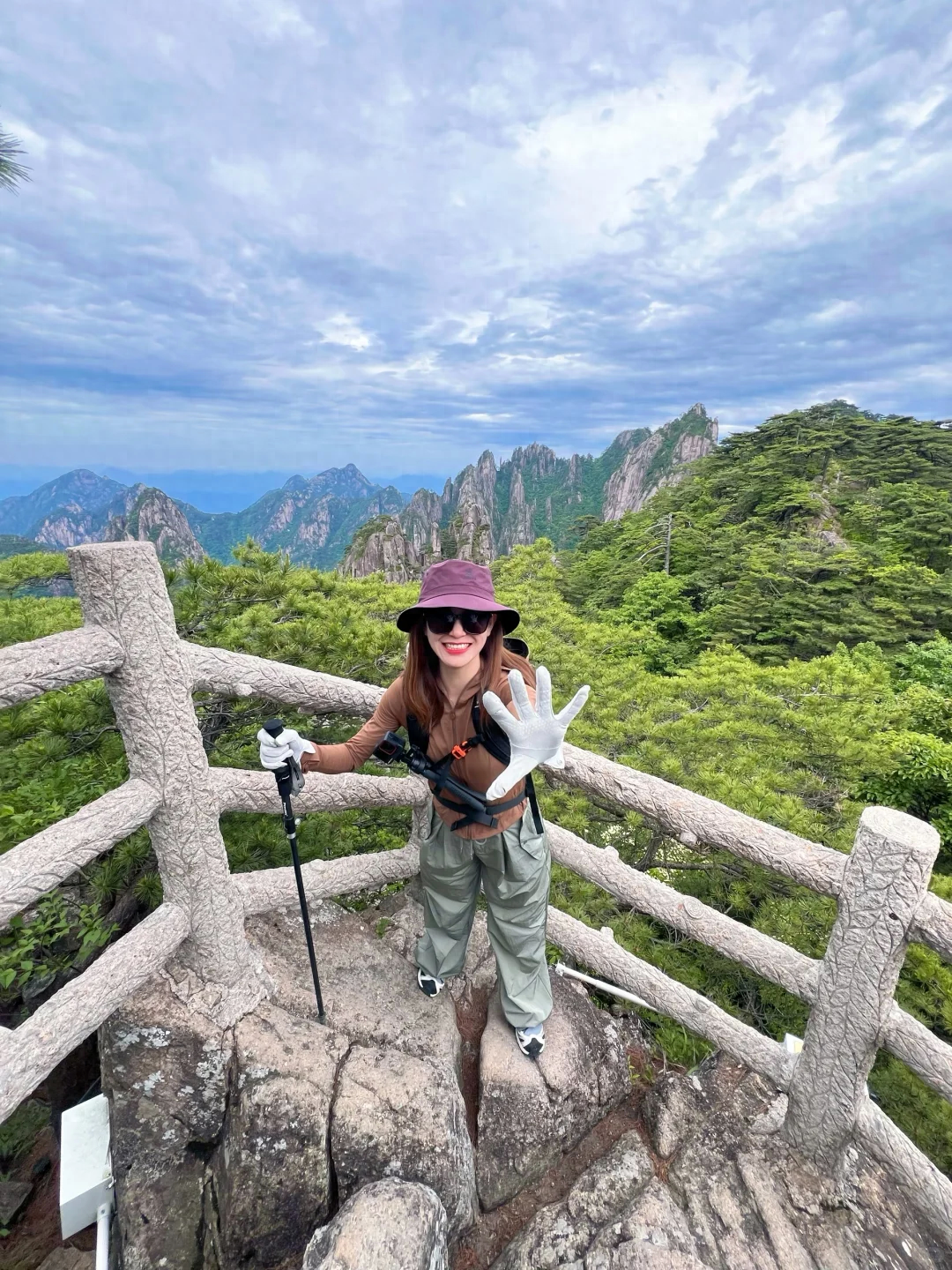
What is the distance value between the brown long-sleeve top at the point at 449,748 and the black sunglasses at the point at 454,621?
0.64 ft

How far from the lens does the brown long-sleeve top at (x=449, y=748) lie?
191cm

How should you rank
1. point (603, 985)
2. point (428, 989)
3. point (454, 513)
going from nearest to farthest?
point (428, 989) < point (603, 985) < point (454, 513)

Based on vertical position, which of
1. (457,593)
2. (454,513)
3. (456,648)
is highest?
(457,593)

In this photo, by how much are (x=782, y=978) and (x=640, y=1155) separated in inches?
34.7

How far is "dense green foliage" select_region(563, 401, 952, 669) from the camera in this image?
16.1m

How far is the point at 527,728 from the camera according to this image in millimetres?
1743

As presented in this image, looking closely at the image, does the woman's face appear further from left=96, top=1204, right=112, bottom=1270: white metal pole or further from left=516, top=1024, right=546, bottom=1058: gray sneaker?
left=96, top=1204, right=112, bottom=1270: white metal pole

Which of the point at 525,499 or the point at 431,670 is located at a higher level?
the point at 525,499

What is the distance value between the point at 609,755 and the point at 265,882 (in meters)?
3.91

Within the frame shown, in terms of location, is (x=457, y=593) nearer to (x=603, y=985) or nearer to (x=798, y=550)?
(x=603, y=985)

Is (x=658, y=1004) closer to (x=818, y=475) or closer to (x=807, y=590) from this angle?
(x=807, y=590)

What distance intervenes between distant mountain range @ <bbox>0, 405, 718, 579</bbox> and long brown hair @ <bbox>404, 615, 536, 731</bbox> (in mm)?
2519

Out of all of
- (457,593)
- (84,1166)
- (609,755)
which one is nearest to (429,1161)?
(84,1166)

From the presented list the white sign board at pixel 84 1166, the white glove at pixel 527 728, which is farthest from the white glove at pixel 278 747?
the white sign board at pixel 84 1166
